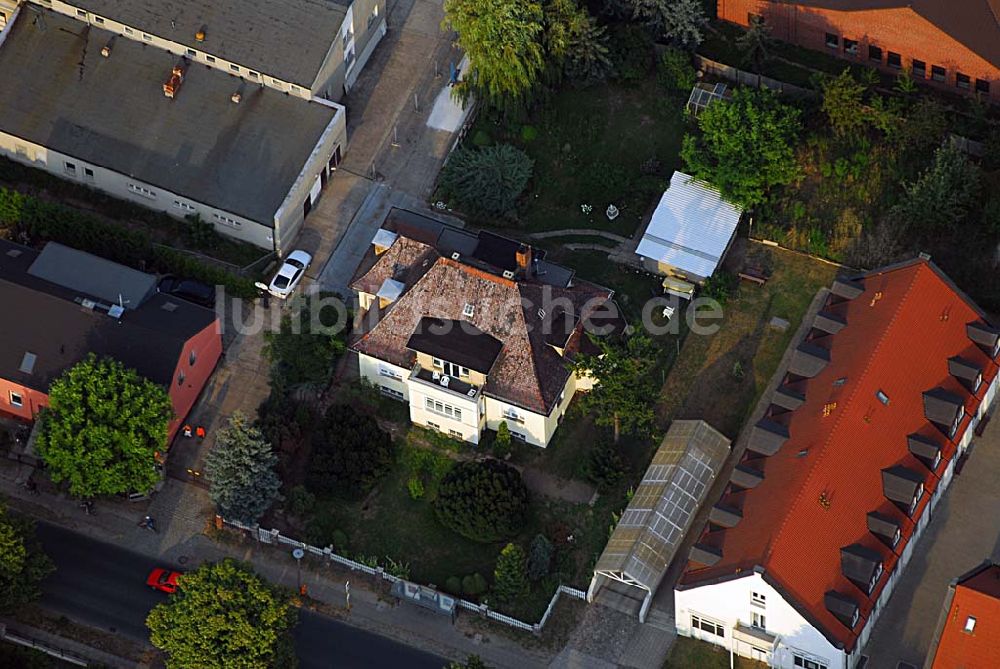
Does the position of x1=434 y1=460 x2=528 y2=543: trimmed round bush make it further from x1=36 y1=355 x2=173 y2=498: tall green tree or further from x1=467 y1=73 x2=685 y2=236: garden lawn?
x1=467 y1=73 x2=685 y2=236: garden lawn

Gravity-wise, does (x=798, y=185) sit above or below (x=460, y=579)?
above

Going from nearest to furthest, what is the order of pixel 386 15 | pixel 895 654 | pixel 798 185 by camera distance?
pixel 895 654 → pixel 798 185 → pixel 386 15

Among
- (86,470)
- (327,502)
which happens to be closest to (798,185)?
(327,502)

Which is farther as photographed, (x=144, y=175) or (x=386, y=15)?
(x=386, y=15)

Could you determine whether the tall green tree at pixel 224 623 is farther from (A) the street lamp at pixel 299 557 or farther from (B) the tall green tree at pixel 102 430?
(B) the tall green tree at pixel 102 430

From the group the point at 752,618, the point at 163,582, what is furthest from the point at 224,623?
the point at 752,618

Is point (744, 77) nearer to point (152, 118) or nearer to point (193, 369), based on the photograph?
point (152, 118)

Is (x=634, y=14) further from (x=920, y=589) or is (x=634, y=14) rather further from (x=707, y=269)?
(x=920, y=589)
